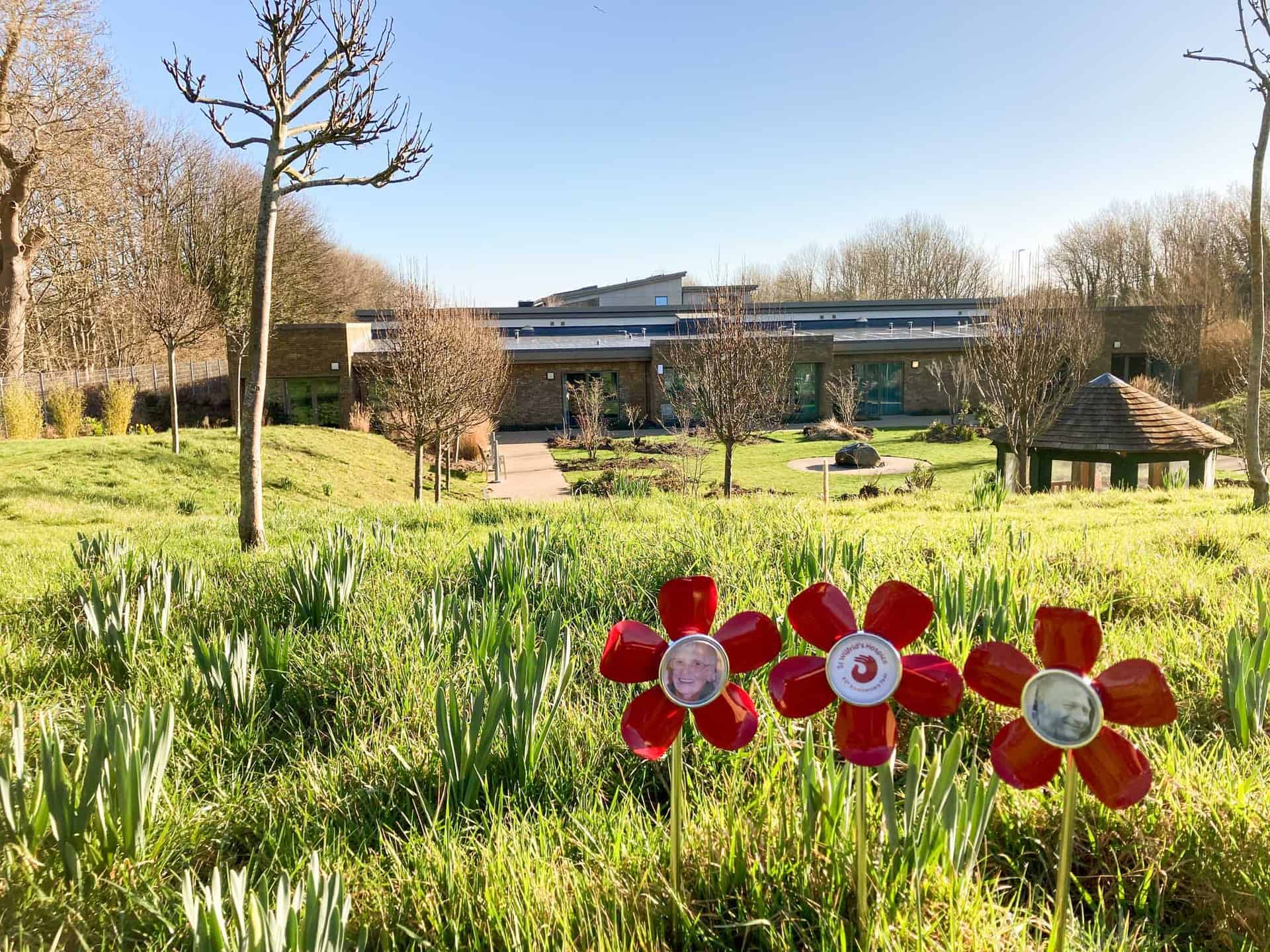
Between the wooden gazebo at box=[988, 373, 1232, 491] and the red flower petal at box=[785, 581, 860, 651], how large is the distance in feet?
40.8

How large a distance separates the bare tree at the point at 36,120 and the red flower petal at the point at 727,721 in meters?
25.8

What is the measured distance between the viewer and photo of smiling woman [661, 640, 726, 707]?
1471 mm

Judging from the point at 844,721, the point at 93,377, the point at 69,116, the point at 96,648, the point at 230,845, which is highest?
the point at 69,116

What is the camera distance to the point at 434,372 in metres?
14.5

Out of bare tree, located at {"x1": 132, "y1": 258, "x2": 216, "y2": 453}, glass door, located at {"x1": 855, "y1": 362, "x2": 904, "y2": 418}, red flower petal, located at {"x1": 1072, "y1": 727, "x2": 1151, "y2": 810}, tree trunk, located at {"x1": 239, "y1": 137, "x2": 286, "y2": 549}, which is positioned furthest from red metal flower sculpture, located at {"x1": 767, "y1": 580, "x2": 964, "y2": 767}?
glass door, located at {"x1": 855, "y1": 362, "x2": 904, "y2": 418}

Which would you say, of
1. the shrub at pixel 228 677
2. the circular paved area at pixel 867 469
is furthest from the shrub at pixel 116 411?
the shrub at pixel 228 677

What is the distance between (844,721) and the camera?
1.41m

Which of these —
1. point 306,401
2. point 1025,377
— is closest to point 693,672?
point 1025,377

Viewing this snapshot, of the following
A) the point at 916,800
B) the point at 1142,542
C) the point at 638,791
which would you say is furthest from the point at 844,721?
the point at 1142,542

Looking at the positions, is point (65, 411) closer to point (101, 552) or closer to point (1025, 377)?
point (101, 552)

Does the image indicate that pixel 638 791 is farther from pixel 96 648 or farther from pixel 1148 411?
pixel 1148 411

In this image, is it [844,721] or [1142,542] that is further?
[1142,542]

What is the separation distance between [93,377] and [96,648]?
24.8m

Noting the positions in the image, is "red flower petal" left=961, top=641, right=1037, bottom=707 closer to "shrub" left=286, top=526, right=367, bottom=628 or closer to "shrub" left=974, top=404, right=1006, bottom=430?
"shrub" left=286, top=526, right=367, bottom=628
